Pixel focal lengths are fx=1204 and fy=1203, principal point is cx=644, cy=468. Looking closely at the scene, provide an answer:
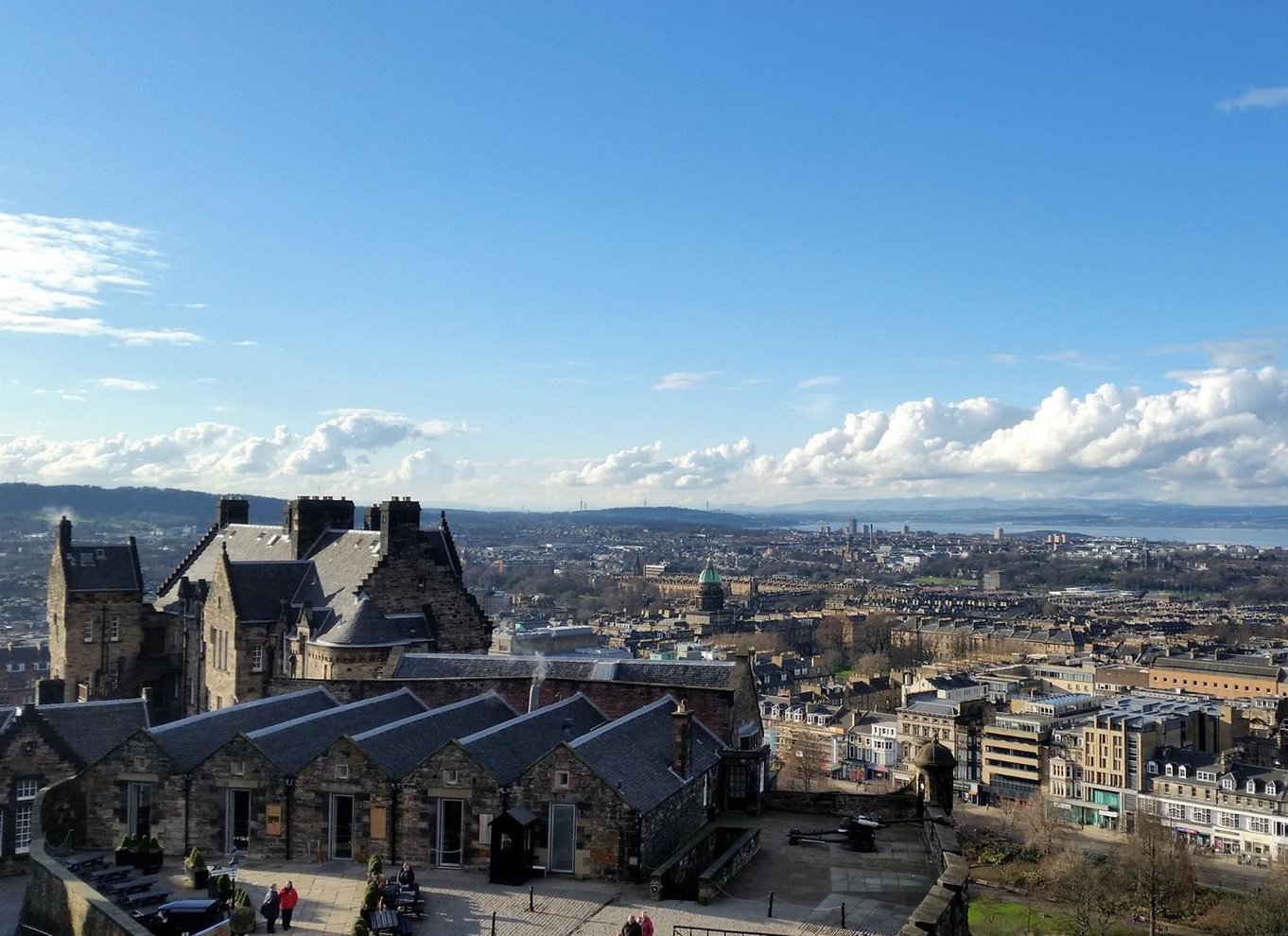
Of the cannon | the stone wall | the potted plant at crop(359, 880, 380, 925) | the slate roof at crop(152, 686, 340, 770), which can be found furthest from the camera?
the slate roof at crop(152, 686, 340, 770)

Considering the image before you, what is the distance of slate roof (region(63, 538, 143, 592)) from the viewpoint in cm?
5081

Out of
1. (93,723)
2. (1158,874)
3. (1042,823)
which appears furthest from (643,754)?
(1042,823)

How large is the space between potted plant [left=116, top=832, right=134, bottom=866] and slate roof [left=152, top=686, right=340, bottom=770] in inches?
71.8

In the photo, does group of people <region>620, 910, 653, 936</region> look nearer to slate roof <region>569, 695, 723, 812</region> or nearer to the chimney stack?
slate roof <region>569, 695, 723, 812</region>

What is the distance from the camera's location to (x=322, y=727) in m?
28.1

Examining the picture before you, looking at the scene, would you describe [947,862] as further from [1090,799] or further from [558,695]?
[1090,799]

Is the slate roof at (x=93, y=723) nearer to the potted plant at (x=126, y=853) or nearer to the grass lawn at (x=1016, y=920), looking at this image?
the potted plant at (x=126, y=853)

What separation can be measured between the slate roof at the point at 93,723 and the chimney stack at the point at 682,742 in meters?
13.2

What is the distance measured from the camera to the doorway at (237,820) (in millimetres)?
25531

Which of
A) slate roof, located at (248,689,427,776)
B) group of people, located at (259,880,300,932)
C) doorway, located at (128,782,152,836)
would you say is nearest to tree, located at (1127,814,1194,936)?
slate roof, located at (248,689,427,776)

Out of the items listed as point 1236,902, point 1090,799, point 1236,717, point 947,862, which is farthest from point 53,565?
point 1236,717

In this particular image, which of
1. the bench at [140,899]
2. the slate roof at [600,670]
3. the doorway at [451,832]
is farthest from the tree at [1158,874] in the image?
the bench at [140,899]

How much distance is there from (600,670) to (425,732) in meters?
Result: 6.93

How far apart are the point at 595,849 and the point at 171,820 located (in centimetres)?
930
